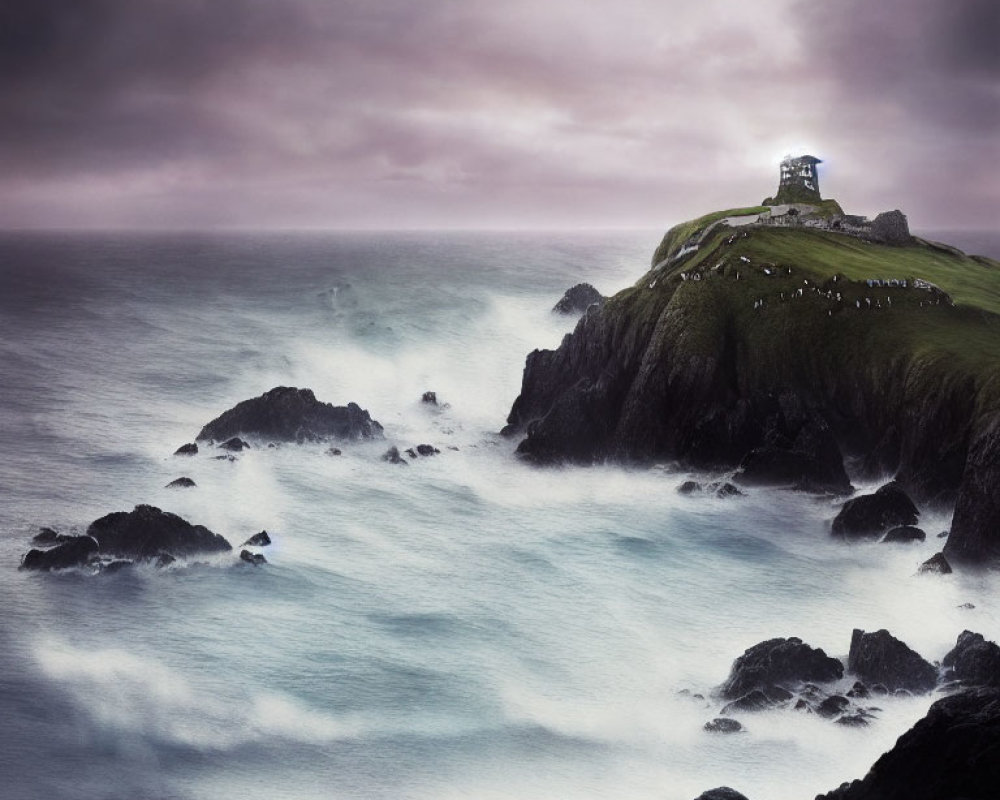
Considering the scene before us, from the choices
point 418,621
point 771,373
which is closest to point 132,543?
point 418,621

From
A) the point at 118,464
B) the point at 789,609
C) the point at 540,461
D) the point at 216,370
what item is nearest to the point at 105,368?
the point at 216,370

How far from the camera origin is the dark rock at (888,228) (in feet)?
378

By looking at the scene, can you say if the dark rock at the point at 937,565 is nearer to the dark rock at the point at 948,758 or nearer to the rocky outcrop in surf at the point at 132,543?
the dark rock at the point at 948,758

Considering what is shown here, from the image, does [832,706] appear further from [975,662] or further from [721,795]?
[721,795]

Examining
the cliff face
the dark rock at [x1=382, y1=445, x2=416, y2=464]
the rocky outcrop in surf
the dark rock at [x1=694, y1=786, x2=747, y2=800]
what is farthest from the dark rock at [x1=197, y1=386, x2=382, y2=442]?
the dark rock at [x1=694, y1=786, x2=747, y2=800]

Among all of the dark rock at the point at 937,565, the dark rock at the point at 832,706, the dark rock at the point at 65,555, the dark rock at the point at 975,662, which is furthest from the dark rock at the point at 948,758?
the dark rock at the point at 65,555

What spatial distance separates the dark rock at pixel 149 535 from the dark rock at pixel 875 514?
129 ft

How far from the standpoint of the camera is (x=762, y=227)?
110m

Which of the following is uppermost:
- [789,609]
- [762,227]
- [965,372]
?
[762,227]

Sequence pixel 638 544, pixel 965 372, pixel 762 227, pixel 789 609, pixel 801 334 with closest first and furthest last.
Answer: pixel 789 609 → pixel 638 544 → pixel 965 372 → pixel 801 334 → pixel 762 227

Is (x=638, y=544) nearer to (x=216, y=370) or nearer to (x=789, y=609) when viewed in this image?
(x=789, y=609)

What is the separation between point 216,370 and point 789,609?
78429mm

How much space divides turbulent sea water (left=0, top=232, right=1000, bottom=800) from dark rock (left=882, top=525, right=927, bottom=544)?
0.92 meters

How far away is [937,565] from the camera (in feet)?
198
